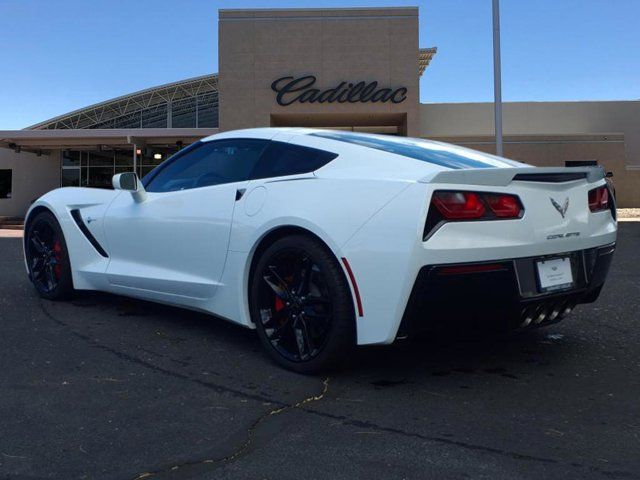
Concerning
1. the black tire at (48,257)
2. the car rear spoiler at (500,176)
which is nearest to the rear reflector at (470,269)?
the car rear spoiler at (500,176)

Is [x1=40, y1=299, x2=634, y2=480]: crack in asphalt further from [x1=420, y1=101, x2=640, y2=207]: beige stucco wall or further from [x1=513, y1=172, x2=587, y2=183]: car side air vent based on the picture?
[x1=420, y1=101, x2=640, y2=207]: beige stucco wall

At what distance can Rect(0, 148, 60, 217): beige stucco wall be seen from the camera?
27266 millimetres

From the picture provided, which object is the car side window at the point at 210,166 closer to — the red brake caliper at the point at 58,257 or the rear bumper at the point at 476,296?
the red brake caliper at the point at 58,257

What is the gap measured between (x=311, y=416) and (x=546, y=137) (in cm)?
2521

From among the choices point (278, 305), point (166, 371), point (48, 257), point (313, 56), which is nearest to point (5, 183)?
point (313, 56)

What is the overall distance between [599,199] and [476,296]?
1215 millimetres

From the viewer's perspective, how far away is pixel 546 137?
25203 mm

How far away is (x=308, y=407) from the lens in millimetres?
2766

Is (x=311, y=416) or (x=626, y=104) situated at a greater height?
(x=626, y=104)

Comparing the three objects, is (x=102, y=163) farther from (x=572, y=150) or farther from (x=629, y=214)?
(x=629, y=214)

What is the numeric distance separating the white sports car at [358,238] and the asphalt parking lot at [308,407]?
318 mm

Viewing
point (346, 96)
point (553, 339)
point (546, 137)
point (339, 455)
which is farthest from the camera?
point (546, 137)

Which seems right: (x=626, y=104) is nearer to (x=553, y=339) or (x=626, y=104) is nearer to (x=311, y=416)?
(x=553, y=339)

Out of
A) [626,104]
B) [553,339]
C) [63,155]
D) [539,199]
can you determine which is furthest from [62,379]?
[626,104]
